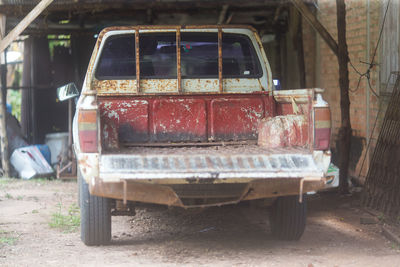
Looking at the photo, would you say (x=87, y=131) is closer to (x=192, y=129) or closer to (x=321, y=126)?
(x=192, y=129)

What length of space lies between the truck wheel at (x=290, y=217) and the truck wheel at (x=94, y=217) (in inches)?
62.6

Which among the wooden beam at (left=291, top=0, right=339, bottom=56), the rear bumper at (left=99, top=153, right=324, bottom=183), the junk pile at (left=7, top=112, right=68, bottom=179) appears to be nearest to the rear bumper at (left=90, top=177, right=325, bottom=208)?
the rear bumper at (left=99, top=153, right=324, bottom=183)

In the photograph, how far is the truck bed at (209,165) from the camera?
500cm

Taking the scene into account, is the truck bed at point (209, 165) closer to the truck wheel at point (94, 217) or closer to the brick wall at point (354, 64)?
the truck wheel at point (94, 217)

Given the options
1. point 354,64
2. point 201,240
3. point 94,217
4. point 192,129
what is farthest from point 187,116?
point 354,64

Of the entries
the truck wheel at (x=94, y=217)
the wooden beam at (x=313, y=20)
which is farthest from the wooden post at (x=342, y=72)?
the truck wheel at (x=94, y=217)

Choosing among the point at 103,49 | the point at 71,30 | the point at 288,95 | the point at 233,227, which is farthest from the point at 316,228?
the point at 71,30

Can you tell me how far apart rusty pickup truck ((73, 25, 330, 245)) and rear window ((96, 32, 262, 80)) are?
0.03 ft

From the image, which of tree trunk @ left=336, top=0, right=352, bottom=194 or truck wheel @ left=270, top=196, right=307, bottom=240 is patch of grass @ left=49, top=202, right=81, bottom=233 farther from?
tree trunk @ left=336, top=0, right=352, bottom=194

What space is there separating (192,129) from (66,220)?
191 centimetres

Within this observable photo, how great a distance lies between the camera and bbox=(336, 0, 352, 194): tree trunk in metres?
8.16

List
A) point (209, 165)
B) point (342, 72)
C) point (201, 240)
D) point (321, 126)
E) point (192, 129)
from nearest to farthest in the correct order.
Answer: point (209, 165), point (321, 126), point (201, 240), point (192, 129), point (342, 72)

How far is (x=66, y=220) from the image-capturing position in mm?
7246

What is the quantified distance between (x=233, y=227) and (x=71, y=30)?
603 centimetres
